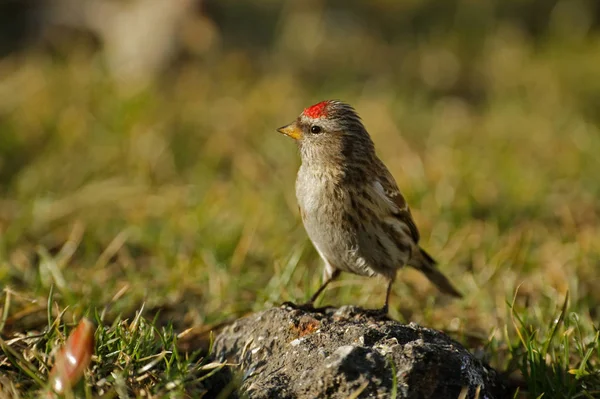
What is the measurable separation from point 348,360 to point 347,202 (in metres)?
1.14

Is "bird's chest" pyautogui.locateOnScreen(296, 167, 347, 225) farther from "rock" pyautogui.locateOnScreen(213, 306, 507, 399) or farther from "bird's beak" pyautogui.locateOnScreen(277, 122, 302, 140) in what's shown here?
"rock" pyautogui.locateOnScreen(213, 306, 507, 399)

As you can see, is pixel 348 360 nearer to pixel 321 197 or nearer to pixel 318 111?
pixel 321 197

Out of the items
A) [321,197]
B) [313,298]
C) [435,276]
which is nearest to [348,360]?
[313,298]

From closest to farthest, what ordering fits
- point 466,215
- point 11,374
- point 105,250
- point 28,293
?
point 11,374
point 28,293
point 105,250
point 466,215

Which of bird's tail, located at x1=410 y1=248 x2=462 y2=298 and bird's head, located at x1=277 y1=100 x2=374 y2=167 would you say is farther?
bird's tail, located at x1=410 y1=248 x2=462 y2=298

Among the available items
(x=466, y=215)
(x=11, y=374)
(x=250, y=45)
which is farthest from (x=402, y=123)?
(x=11, y=374)

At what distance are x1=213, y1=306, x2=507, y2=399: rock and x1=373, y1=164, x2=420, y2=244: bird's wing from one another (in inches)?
30.9

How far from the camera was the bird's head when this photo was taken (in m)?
4.18

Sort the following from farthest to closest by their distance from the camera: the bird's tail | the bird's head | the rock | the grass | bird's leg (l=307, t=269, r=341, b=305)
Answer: the bird's tail → the bird's head → bird's leg (l=307, t=269, r=341, b=305) → the grass → the rock

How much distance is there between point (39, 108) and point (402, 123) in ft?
11.1

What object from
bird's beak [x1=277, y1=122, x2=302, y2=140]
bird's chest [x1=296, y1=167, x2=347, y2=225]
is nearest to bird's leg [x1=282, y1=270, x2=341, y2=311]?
bird's chest [x1=296, y1=167, x2=347, y2=225]

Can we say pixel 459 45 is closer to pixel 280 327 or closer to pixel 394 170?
pixel 394 170

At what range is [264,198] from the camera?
5.95m

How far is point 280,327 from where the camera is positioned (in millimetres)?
3344
